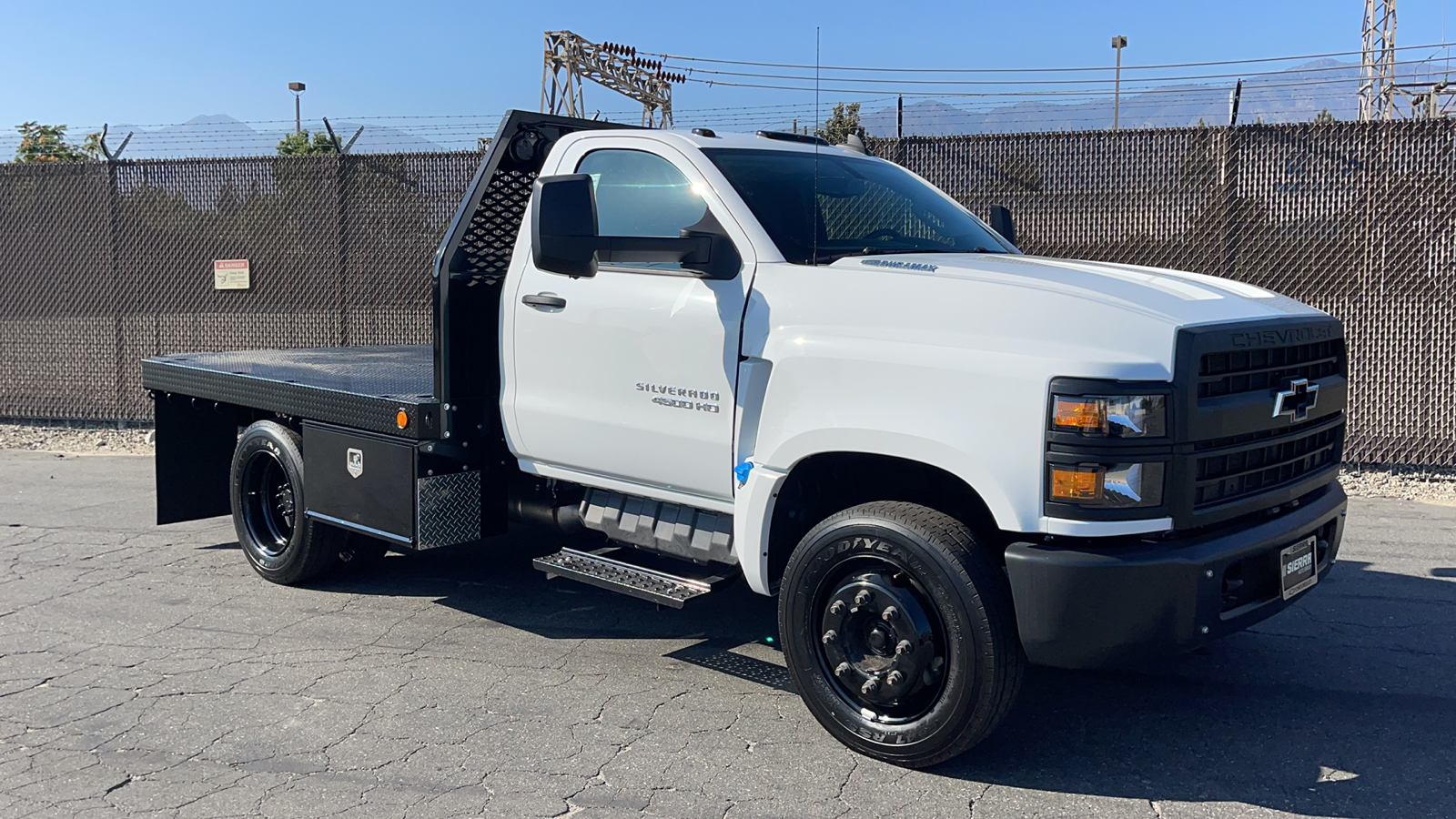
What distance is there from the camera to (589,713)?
443cm

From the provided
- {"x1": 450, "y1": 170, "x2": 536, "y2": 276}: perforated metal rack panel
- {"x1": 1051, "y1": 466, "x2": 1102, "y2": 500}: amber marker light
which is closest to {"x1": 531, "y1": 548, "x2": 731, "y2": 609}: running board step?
{"x1": 450, "y1": 170, "x2": 536, "y2": 276}: perforated metal rack panel

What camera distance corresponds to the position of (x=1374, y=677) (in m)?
4.74

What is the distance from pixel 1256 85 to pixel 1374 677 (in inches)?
228

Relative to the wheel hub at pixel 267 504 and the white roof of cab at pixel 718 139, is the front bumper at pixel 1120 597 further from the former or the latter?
the wheel hub at pixel 267 504

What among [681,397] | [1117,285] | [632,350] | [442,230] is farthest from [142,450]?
[1117,285]

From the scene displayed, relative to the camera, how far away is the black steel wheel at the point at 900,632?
365 cm

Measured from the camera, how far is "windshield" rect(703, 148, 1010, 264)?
455cm

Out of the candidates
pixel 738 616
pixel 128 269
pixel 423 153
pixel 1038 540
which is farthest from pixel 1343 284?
pixel 128 269

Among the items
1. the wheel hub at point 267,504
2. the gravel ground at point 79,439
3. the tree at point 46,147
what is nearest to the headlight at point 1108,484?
the wheel hub at point 267,504

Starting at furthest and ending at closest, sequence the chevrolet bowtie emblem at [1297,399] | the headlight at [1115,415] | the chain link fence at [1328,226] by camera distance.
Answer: the chain link fence at [1328,226]
the chevrolet bowtie emblem at [1297,399]
the headlight at [1115,415]

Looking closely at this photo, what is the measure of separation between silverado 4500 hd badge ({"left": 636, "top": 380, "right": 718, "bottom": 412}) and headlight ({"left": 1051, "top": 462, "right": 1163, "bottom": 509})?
1.42 metres

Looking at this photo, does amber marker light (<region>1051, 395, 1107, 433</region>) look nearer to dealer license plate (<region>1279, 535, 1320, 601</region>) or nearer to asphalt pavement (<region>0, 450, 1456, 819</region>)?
dealer license plate (<region>1279, 535, 1320, 601</region>)

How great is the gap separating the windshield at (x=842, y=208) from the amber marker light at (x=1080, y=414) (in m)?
1.24

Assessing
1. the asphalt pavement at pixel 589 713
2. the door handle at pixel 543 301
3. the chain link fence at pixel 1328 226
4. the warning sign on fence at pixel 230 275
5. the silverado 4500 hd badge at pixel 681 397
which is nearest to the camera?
the asphalt pavement at pixel 589 713
